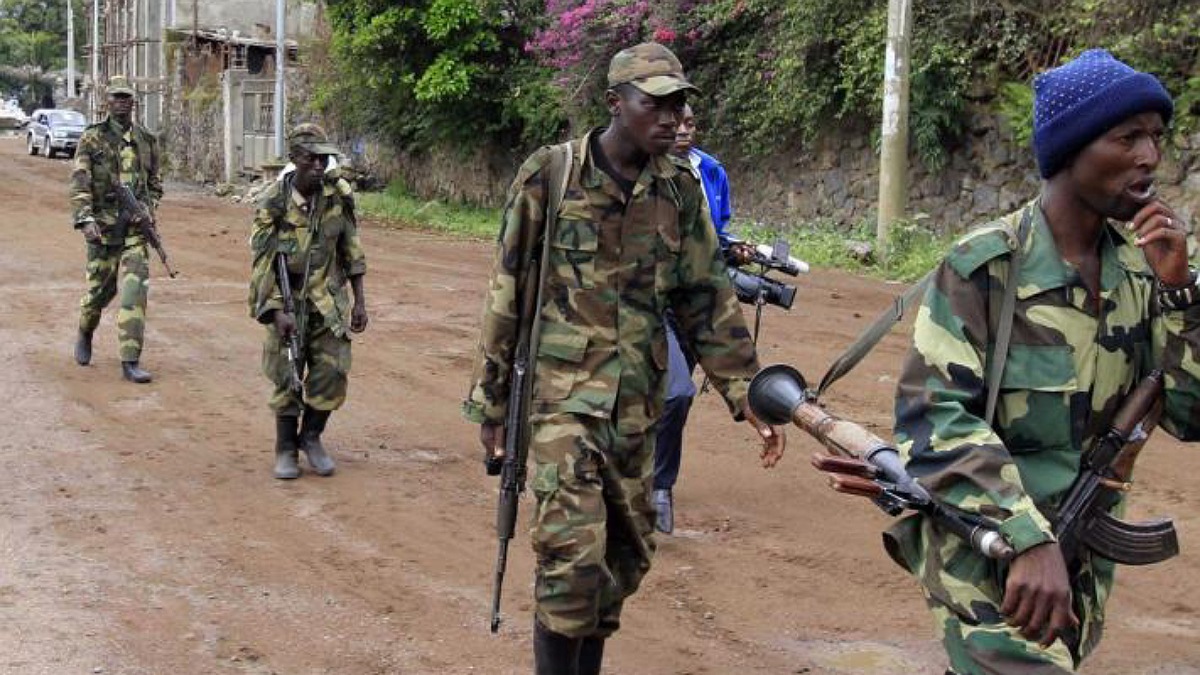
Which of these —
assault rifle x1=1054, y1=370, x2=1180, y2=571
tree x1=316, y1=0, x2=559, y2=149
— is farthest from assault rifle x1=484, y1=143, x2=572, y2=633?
tree x1=316, y1=0, x2=559, y2=149

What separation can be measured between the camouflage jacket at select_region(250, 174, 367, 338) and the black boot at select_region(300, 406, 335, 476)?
1.53ft

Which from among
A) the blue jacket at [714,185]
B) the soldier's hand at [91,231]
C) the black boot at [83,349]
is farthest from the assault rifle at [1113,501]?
the black boot at [83,349]

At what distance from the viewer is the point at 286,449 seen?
781 centimetres

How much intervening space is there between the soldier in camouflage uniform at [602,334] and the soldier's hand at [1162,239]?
1.59 m

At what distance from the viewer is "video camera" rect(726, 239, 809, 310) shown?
6.21 meters

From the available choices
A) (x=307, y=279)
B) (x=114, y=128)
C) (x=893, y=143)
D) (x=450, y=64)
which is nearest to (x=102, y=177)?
(x=114, y=128)

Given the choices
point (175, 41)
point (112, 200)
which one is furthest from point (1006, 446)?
point (175, 41)

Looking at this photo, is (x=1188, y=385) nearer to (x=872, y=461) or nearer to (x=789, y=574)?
(x=872, y=461)

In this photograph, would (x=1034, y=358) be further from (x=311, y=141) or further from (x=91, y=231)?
(x=91, y=231)

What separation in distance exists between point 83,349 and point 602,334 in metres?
7.45

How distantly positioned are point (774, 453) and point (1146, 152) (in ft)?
5.69

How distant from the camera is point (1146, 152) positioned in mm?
2914

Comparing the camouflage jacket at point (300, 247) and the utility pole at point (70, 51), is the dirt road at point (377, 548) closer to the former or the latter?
the camouflage jacket at point (300, 247)

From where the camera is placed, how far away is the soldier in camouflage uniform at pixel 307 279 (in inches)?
299
